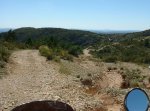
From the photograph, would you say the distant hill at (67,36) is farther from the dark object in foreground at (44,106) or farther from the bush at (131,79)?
the dark object in foreground at (44,106)

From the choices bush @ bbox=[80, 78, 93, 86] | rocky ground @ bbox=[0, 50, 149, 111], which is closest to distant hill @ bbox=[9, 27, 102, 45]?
rocky ground @ bbox=[0, 50, 149, 111]

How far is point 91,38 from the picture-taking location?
121625 millimetres

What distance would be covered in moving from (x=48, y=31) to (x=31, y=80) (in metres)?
122

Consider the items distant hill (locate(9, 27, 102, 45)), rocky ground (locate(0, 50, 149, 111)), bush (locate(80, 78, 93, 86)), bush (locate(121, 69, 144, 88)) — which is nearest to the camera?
rocky ground (locate(0, 50, 149, 111))

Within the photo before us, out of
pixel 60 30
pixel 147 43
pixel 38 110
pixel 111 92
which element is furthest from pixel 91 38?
pixel 38 110

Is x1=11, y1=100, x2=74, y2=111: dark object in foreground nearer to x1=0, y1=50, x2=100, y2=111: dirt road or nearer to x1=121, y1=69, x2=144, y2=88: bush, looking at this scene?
x1=0, y1=50, x2=100, y2=111: dirt road

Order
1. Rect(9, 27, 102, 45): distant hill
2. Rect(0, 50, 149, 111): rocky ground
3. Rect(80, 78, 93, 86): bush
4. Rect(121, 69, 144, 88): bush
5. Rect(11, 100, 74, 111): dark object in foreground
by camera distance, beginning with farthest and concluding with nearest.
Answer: Rect(9, 27, 102, 45): distant hill < Rect(121, 69, 144, 88): bush < Rect(80, 78, 93, 86): bush < Rect(0, 50, 149, 111): rocky ground < Rect(11, 100, 74, 111): dark object in foreground

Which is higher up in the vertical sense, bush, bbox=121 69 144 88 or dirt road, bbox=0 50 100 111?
dirt road, bbox=0 50 100 111

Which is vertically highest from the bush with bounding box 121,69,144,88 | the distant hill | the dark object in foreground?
the dark object in foreground

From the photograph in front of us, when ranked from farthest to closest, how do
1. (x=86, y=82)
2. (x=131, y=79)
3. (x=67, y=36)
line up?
1. (x=67, y=36)
2. (x=131, y=79)
3. (x=86, y=82)

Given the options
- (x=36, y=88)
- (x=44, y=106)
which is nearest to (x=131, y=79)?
(x=36, y=88)

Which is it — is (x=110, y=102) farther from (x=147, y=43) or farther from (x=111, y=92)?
(x=147, y=43)

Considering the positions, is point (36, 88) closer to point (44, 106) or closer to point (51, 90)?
point (51, 90)

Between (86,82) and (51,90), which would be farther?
(86,82)
